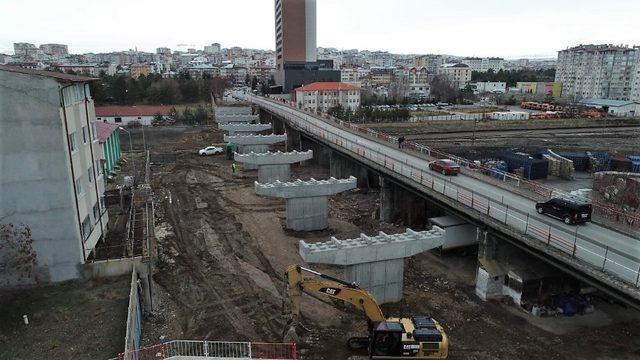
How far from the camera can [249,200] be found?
38469 millimetres

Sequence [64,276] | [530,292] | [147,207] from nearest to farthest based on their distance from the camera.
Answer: [64,276] → [530,292] → [147,207]

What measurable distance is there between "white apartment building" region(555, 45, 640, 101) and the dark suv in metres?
136

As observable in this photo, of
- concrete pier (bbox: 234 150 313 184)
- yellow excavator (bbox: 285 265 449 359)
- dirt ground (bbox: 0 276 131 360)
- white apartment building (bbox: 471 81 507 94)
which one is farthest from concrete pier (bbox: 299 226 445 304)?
white apartment building (bbox: 471 81 507 94)

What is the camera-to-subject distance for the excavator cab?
1559 cm

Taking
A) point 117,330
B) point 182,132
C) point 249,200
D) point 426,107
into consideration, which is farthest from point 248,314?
point 426,107

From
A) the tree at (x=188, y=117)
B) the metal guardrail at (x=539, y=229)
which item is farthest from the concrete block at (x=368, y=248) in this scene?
the tree at (x=188, y=117)

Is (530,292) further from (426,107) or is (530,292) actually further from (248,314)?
(426,107)

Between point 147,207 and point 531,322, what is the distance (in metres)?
20.8

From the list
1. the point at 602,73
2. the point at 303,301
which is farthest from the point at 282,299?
the point at 602,73

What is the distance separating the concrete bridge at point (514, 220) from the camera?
16130 millimetres

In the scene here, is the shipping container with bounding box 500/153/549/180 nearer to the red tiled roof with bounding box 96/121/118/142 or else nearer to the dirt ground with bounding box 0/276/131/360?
the dirt ground with bounding box 0/276/131/360

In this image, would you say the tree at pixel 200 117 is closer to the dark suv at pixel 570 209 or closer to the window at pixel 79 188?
the window at pixel 79 188

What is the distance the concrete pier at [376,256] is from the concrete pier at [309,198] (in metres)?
9.79

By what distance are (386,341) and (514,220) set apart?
363 inches
